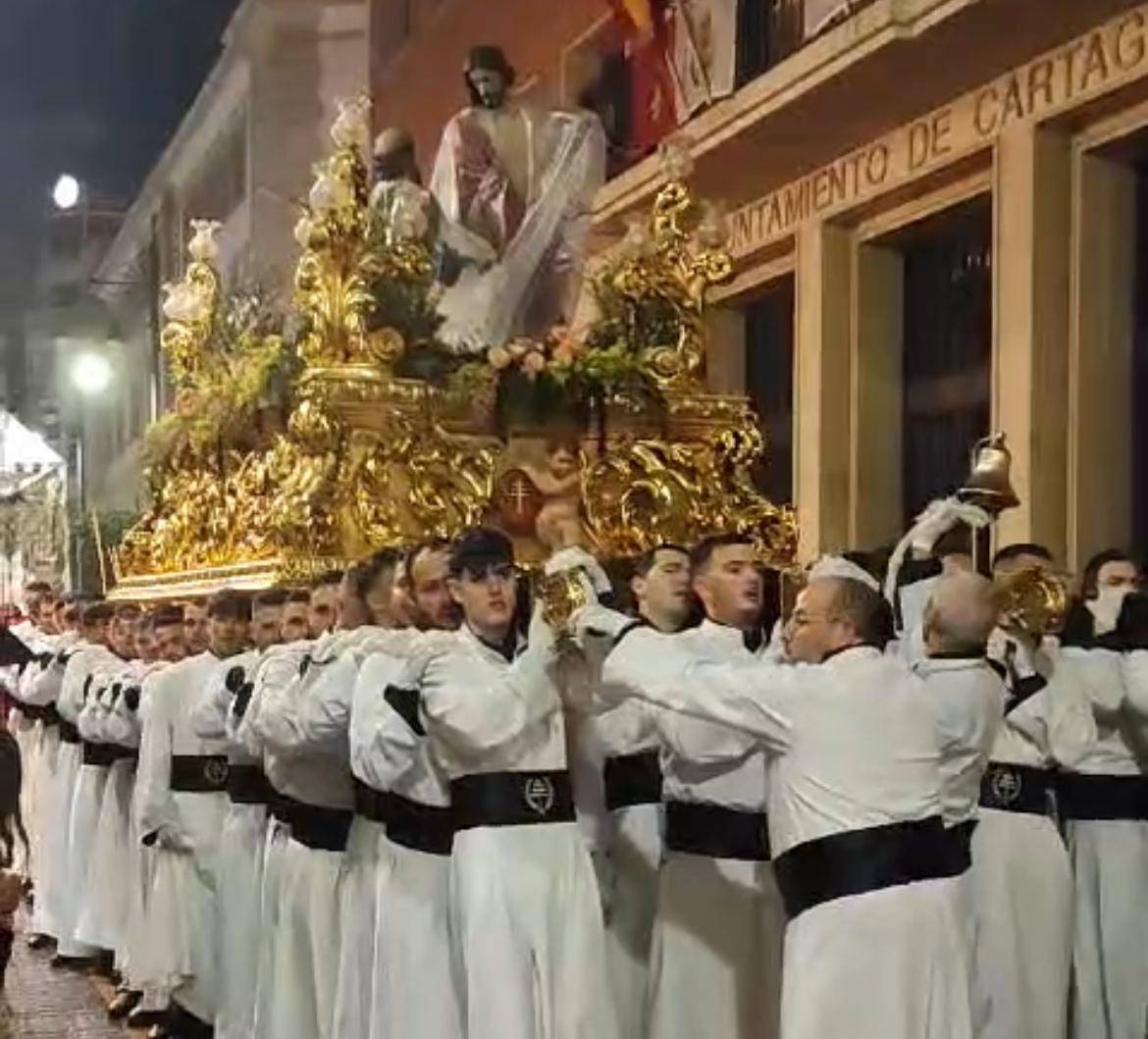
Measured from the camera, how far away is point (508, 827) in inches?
221

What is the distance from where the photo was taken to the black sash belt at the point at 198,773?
8609 mm

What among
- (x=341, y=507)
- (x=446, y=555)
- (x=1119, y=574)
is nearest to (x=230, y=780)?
(x=341, y=507)

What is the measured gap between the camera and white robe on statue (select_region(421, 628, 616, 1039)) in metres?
5.55

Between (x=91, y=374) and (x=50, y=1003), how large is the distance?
15.1 m

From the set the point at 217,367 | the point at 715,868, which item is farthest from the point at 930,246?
the point at 715,868

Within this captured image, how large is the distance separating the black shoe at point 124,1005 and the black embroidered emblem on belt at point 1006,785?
167 inches

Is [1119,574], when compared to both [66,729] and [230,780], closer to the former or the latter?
[230,780]

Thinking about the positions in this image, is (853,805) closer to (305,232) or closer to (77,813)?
(305,232)

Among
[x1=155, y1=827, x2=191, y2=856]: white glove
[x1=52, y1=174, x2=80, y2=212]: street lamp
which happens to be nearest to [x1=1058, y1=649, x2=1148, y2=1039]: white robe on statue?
[x1=155, y1=827, x2=191, y2=856]: white glove

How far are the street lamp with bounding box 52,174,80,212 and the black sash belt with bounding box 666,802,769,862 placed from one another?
79.1ft

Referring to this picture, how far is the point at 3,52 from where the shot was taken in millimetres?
24906

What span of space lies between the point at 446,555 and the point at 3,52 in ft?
67.3

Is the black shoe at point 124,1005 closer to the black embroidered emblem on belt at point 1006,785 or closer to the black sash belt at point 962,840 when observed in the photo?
the black embroidered emblem on belt at point 1006,785

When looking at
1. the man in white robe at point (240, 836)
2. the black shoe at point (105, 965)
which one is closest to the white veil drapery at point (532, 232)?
the man in white robe at point (240, 836)
